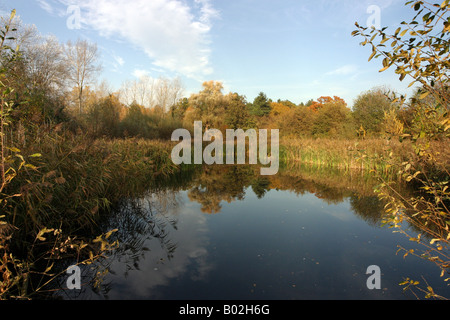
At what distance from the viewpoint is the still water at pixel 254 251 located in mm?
2898

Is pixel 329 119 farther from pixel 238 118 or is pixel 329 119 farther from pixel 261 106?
pixel 261 106

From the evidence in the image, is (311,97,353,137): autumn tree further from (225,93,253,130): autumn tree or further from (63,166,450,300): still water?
(63,166,450,300): still water

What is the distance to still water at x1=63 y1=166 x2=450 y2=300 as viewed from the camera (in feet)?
9.51

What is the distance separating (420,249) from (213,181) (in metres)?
7.15

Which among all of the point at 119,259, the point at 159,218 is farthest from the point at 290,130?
the point at 119,259

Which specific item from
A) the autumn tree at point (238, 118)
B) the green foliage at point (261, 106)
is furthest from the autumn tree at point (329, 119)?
the green foliage at point (261, 106)

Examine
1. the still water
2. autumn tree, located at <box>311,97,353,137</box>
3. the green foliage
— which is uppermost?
the green foliage

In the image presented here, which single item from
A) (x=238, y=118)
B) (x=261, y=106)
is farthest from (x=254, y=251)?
(x=261, y=106)

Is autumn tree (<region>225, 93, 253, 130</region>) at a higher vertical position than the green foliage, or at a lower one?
lower

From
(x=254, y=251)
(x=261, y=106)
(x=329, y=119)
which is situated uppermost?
(x=261, y=106)

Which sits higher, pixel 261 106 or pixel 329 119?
pixel 261 106

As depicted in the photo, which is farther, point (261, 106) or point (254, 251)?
point (261, 106)

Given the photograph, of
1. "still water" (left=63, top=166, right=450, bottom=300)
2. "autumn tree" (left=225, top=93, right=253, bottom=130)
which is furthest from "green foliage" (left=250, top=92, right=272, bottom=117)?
"still water" (left=63, top=166, right=450, bottom=300)

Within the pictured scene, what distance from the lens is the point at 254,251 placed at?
12.8 feet
